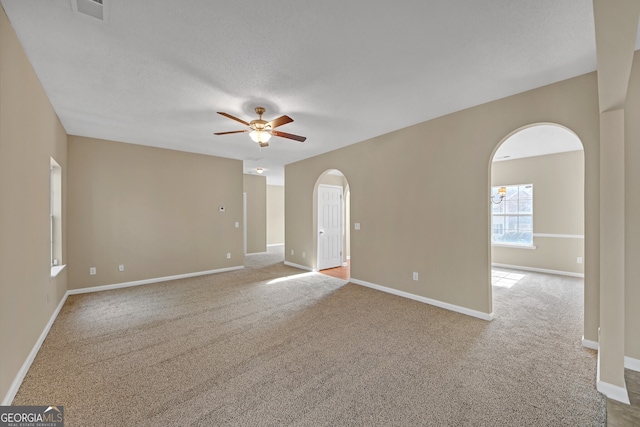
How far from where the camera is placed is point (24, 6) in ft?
5.60

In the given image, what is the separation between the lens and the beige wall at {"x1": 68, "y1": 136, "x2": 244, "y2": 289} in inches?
177

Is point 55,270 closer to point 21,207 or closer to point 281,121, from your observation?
point 21,207

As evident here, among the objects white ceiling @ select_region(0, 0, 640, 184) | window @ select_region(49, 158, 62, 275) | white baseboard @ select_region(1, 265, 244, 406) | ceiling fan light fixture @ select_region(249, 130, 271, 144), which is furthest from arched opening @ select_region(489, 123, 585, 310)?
window @ select_region(49, 158, 62, 275)

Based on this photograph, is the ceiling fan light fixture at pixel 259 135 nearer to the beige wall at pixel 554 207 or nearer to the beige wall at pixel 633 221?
the beige wall at pixel 633 221

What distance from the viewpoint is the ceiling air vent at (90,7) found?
1.68 metres

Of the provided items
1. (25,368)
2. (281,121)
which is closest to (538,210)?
(281,121)

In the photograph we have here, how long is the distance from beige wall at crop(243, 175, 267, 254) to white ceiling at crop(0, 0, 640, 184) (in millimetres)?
5239

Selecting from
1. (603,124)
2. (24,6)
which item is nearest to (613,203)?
(603,124)

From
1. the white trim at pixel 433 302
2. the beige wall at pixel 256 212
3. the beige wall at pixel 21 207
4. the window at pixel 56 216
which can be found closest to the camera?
the beige wall at pixel 21 207

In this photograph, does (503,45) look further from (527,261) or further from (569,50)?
(527,261)

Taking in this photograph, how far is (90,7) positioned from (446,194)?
4.03 meters

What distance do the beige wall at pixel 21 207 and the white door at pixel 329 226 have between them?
4550 millimetres

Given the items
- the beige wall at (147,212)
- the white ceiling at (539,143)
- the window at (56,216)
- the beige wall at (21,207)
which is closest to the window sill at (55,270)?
the window at (56,216)

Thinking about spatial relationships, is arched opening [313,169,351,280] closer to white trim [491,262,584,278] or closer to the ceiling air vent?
white trim [491,262,584,278]
